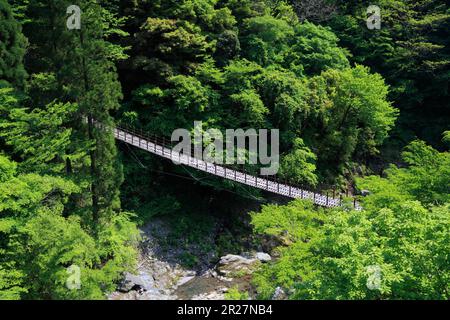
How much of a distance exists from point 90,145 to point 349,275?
923 centimetres

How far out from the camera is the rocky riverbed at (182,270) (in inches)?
621

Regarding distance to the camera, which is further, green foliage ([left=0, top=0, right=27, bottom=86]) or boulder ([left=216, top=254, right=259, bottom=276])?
boulder ([left=216, top=254, right=259, bottom=276])

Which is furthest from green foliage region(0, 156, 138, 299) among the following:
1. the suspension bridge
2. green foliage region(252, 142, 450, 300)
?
the suspension bridge

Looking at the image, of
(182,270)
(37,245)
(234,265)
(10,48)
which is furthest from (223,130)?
(37,245)

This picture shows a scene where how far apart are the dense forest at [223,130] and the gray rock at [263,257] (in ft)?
3.35

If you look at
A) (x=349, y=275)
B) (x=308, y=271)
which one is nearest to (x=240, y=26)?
(x=308, y=271)

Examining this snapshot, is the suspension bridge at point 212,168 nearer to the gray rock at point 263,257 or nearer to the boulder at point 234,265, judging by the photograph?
the gray rock at point 263,257

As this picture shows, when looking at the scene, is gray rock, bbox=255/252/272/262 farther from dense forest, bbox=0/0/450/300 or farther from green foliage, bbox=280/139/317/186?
green foliage, bbox=280/139/317/186

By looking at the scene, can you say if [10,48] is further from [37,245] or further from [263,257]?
[263,257]

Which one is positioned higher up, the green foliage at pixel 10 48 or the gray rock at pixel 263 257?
the green foliage at pixel 10 48

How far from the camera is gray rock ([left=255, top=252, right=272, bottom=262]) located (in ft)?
59.5

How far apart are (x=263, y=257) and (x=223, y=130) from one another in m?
6.58

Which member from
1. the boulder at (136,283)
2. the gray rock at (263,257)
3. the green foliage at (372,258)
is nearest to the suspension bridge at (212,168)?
the gray rock at (263,257)

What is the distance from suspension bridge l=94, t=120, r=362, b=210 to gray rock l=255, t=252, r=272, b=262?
3.03m
